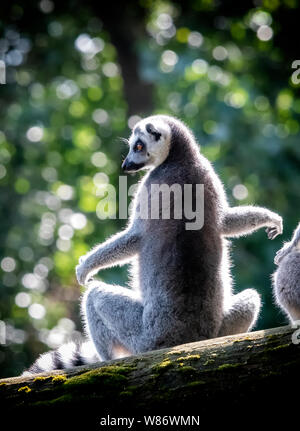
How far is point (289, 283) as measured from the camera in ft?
13.6

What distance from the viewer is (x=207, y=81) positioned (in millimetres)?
13766

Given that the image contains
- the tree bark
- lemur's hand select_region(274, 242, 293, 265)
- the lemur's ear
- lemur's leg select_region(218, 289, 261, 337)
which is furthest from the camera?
the lemur's ear

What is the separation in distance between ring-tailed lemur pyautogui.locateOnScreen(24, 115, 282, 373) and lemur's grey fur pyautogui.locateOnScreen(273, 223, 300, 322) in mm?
546

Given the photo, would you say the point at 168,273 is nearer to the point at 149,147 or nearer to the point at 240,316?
the point at 240,316

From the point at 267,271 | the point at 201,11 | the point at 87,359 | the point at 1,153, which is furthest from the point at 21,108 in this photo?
the point at 87,359

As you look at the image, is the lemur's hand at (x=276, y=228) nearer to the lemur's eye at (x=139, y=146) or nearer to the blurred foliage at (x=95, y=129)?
the lemur's eye at (x=139, y=146)

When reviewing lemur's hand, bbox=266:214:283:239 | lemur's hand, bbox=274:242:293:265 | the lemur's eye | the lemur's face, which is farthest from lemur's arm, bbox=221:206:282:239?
the lemur's eye

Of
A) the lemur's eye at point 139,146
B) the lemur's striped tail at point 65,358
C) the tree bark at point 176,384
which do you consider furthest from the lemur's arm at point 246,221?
the lemur's striped tail at point 65,358

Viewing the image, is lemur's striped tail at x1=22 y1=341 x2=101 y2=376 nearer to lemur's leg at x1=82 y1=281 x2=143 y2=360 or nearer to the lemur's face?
lemur's leg at x1=82 y1=281 x2=143 y2=360

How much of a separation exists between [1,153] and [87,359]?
11.9 meters

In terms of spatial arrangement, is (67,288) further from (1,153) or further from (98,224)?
(1,153)

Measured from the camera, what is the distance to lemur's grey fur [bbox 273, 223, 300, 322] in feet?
13.5

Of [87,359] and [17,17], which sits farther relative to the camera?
[17,17]

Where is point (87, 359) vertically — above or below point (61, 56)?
below
